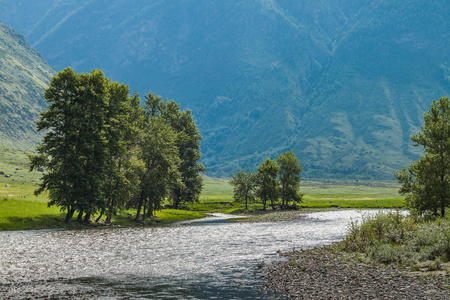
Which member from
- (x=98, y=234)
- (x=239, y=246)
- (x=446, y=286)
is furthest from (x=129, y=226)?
(x=446, y=286)

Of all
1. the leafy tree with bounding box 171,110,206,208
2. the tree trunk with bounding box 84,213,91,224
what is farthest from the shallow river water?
the leafy tree with bounding box 171,110,206,208

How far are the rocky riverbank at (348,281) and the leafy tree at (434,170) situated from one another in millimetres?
25628

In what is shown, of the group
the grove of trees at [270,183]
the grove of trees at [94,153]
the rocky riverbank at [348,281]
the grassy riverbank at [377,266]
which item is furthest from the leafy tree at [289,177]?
the rocky riverbank at [348,281]

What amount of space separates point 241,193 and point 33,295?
117216 millimetres

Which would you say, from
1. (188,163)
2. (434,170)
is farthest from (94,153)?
(434,170)

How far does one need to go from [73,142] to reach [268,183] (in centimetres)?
8440

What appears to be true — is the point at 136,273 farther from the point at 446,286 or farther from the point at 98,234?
the point at 98,234

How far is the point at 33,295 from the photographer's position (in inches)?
977

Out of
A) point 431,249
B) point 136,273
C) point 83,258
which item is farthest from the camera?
point 83,258

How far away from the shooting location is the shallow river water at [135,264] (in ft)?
87.1

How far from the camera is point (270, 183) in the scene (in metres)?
139

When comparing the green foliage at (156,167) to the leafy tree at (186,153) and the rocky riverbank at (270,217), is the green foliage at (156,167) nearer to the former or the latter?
the rocky riverbank at (270,217)

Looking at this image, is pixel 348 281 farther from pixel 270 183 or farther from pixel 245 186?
pixel 245 186

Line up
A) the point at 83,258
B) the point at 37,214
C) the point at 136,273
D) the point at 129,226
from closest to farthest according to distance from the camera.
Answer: the point at 136,273, the point at 83,258, the point at 37,214, the point at 129,226
